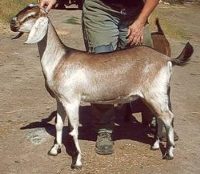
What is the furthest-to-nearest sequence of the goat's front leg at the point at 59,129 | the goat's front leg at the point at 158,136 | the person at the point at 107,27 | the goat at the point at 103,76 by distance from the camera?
the goat's front leg at the point at 158,136 → the person at the point at 107,27 → the goat's front leg at the point at 59,129 → the goat at the point at 103,76

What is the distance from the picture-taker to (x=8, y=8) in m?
14.1

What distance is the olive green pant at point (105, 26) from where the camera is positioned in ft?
19.3

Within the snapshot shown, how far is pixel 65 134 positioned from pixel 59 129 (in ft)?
2.26

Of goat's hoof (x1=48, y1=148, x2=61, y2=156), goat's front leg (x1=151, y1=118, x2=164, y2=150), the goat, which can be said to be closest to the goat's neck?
the goat

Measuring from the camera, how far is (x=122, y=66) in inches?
216

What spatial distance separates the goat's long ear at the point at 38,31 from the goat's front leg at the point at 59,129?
33.4 inches

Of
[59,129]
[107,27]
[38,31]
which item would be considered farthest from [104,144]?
[38,31]

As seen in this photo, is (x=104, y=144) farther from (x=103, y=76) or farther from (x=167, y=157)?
(x=103, y=76)

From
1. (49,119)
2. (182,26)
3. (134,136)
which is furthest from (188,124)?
(182,26)

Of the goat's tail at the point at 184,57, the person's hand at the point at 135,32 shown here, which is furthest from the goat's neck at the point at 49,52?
the goat's tail at the point at 184,57

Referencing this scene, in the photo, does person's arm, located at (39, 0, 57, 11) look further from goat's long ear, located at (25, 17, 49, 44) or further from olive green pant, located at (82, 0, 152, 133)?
goat's long ear, located at (25, 17, 49, 44)

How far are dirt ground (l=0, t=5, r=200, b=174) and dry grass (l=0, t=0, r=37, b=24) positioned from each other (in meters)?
3.28

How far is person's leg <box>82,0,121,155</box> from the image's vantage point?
5.90m

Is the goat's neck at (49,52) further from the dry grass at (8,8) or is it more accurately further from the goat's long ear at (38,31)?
the dry grass at (8,8)
